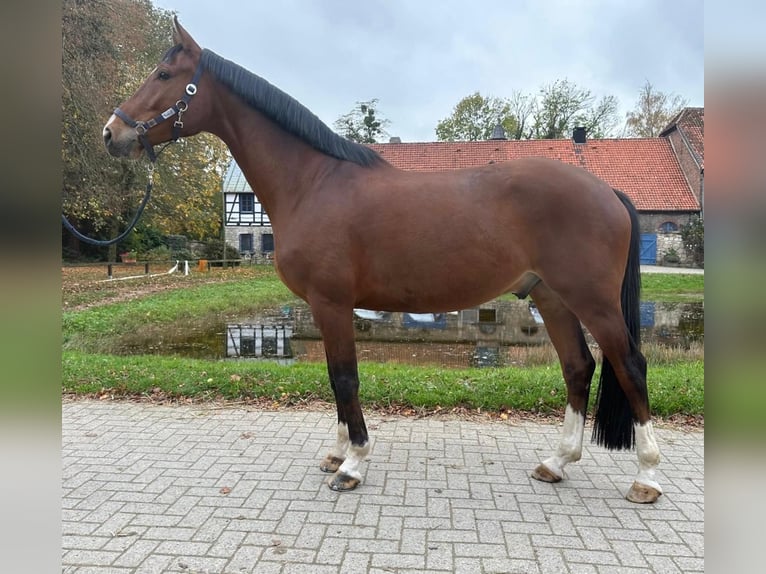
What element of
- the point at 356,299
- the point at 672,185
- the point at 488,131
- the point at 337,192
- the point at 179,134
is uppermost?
the point at 488,131

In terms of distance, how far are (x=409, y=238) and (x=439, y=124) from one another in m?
40.8

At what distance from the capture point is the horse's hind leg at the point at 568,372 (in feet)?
10.2

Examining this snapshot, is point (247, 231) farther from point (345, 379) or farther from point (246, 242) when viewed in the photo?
point (345, 379)

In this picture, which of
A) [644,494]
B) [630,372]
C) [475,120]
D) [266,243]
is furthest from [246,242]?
[644,494]

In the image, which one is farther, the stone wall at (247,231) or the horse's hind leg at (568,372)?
the stone wall at (247,231)

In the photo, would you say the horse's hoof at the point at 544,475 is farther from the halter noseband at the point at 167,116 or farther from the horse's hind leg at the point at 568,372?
the halter noseband at the point at 167,116

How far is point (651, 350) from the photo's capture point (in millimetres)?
6996

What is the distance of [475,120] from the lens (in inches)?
1534

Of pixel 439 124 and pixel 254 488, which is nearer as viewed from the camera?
pixel 254 488

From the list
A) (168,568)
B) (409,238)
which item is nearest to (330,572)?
(168,568)

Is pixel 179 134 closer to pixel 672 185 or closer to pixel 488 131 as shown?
pixel 672 185

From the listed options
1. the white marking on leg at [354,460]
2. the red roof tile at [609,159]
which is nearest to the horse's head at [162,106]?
the white marking on leg at [354,460]

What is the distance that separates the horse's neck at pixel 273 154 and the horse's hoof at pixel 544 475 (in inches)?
96.1

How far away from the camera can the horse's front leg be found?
296cm
